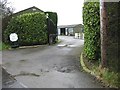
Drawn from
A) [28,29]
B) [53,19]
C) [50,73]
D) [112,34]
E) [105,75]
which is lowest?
[50,73]

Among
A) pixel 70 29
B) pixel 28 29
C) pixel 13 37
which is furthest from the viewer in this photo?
pixel 70 29

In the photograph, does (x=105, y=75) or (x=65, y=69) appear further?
(x=65, y=69)

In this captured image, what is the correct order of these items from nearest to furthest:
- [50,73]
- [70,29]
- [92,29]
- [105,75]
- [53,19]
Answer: [105,75], [50,73], [92,29], [53,19], [70,29]

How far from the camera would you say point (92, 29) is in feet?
35.1

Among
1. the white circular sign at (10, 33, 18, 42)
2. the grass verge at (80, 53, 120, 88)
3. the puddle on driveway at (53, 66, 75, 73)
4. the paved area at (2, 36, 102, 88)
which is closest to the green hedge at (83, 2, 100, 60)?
the grass verge at (80, 53, 120, 88)

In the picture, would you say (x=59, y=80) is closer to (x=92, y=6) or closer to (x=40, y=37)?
(x=92, y=6)

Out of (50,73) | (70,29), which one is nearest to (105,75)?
(50,73)

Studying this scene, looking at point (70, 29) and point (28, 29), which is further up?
point (28, 29)

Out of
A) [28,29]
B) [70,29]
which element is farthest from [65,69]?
[70,29]

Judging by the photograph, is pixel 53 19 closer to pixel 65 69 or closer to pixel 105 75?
pixel 65 69

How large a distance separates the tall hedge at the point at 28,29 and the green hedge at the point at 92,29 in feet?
32.5

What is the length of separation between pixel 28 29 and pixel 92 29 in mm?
10627

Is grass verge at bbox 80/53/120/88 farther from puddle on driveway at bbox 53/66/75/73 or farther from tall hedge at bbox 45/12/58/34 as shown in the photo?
tall hedge at bbox 45/12/58/34

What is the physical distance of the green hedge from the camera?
407 inches
